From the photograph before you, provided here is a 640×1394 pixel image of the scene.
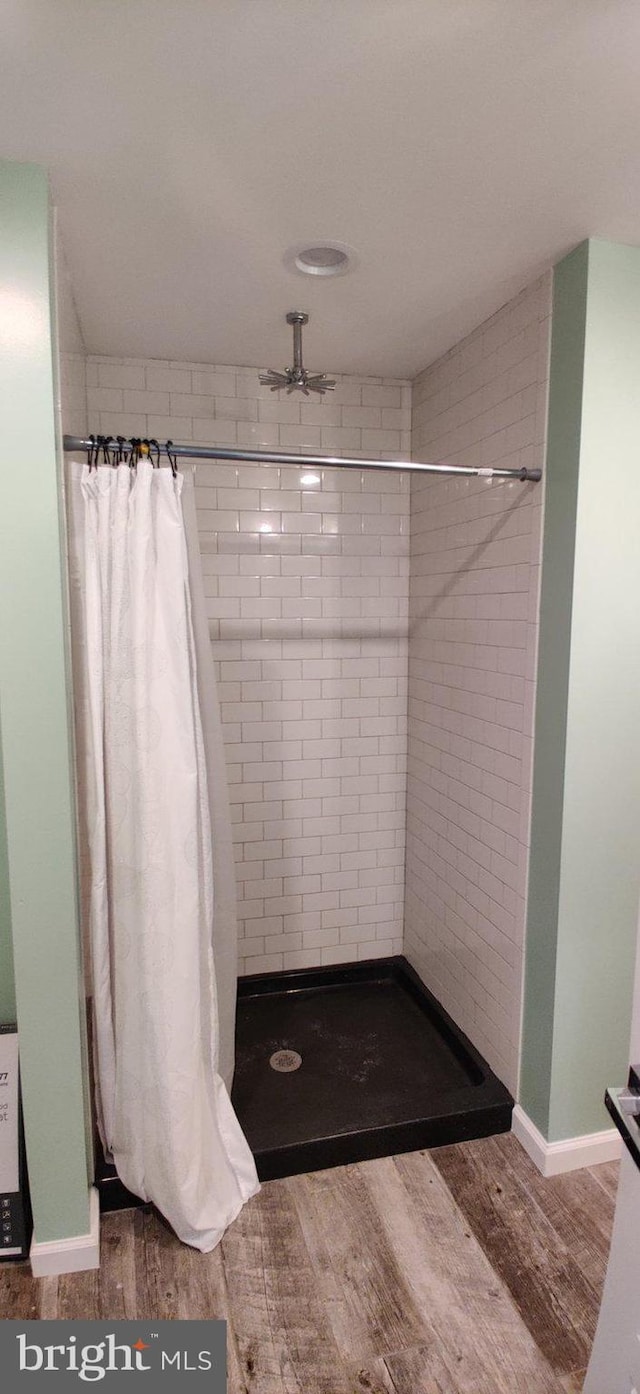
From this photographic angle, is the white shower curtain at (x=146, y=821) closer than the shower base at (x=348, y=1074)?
Yes

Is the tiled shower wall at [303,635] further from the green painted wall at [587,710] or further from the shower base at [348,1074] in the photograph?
the green painted wall at [587,710]

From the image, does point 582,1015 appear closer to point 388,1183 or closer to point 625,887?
point 625,887

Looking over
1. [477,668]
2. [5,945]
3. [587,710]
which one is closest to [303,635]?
[477,668]

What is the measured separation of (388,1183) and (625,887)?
1062 mm

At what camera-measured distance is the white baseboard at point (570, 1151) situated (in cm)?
201

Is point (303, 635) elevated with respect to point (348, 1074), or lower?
elevated

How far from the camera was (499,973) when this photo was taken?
223 centimetres

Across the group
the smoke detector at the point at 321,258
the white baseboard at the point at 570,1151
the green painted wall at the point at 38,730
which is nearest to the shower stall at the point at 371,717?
the white baseboard at the point at 570,1151

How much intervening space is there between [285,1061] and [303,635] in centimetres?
153

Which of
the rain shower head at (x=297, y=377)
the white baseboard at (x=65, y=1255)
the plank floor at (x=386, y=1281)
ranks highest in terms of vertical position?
the rain shower head at (x=297, y=377)

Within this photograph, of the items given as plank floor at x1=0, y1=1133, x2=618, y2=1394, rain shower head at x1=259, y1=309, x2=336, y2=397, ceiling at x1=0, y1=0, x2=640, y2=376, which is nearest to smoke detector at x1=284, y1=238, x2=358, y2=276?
ceiling at x1=0, y1=0, x2=640, y2=376

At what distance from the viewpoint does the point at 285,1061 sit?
2.46m

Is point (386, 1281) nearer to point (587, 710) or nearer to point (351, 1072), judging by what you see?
point (351, 1072)

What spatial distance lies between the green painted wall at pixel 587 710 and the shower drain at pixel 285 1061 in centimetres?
79
